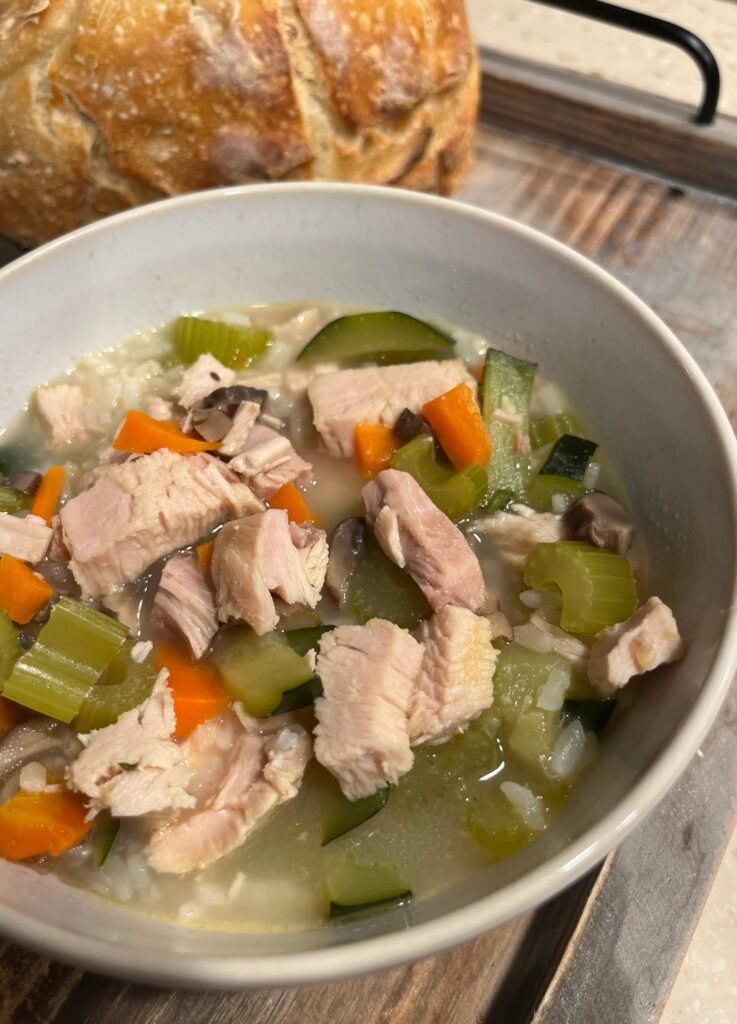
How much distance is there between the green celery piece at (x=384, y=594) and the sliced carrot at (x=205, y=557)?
0.27 metres

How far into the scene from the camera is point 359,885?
1253 millimetres

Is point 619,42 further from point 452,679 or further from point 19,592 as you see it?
point 19,592

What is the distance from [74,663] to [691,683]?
1005 mm

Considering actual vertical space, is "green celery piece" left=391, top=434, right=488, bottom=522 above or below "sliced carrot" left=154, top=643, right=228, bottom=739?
above

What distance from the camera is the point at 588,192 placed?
2641 mm

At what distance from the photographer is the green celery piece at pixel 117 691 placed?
138cm

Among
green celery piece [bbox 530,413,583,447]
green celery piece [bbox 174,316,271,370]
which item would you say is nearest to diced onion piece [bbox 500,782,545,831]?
green celery piece [bbox 530,413,583,447]

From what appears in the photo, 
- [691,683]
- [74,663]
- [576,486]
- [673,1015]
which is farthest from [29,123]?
[673,1015]

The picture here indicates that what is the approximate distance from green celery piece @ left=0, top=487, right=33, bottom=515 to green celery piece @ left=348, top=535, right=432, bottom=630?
2.31ft

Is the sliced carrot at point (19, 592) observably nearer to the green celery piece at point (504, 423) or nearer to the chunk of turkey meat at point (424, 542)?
the chunk of turkey meat at point (424, 542)

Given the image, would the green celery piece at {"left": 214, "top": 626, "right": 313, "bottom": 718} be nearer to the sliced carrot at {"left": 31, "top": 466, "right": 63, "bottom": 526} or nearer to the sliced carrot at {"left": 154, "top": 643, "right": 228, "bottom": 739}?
the sliced carrot at {"left": 154, "top": 643, "right": 228, "bottom": 739}

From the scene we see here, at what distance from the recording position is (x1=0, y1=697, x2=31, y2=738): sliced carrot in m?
1.38

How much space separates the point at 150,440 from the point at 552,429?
0.86m

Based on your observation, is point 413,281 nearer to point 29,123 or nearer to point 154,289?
point 154,289
